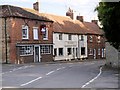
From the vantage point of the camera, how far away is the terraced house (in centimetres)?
4778

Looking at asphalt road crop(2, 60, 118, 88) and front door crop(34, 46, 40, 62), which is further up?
front door crop(34, 46, 40, 62)

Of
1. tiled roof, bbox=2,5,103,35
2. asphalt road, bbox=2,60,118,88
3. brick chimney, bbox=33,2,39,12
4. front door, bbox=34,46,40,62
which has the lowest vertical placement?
asphalt road, bbox=2,60,118,88

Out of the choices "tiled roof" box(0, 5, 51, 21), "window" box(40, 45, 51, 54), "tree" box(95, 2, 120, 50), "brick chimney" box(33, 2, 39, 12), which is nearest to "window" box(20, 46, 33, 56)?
"window" box(40, 45, 51, 54)

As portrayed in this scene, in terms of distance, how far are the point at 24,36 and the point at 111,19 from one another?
2548 cm

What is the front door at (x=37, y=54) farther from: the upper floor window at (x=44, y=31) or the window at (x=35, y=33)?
the upper floor window at (x=44, y=31)

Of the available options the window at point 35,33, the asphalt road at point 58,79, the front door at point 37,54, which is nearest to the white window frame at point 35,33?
the window at point 35,33

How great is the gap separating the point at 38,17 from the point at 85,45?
18.3 metres

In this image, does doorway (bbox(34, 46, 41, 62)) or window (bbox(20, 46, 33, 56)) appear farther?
doorway (bbox(34, 46, 41, 62))

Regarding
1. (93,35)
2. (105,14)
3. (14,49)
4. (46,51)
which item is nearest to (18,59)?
(14,49)

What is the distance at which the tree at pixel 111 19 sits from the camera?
25.0 m

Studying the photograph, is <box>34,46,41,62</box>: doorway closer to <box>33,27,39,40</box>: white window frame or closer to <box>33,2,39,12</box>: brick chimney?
<box>33,27,39,40</box>: white window frame

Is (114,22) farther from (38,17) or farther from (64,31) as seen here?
(64,31)

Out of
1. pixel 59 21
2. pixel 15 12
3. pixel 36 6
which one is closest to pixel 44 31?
pixel 15 12

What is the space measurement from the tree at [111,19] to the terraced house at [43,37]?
21112mm
